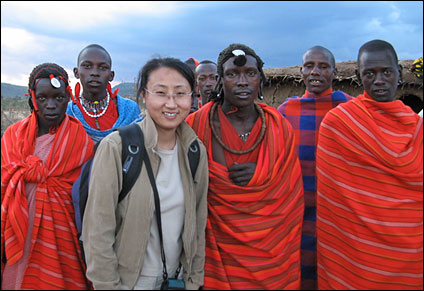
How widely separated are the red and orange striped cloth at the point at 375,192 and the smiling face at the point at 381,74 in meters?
0.08

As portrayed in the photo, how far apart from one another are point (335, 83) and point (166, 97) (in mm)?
7300

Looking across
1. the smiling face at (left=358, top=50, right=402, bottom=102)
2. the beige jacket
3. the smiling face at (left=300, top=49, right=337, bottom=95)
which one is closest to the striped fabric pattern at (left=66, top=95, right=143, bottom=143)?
the beige jacket

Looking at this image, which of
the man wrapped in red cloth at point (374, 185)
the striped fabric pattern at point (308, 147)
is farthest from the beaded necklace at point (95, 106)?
the man wrapped in red cloth at point (374, 185)

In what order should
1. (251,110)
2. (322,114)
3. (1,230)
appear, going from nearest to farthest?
(1,230) < (251,110) < (322,114)

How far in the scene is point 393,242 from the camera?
2258 mm

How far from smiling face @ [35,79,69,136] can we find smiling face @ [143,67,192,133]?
2.64 feet

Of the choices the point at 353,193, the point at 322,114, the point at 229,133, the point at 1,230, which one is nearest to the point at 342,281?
the point at 353,193

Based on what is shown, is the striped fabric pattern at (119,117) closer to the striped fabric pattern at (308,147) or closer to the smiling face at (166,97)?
the smiling face at (166,97)

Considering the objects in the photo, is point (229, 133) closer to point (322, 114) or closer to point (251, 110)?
point (251, 110)

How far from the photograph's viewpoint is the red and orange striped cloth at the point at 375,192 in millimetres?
2256

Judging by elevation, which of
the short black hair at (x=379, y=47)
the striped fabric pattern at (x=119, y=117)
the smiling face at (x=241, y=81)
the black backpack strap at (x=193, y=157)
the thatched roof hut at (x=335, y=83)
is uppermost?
the thatched roof hut at (x=335, y=83)

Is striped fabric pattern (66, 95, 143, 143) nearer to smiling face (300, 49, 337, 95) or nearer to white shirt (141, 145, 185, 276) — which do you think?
white shirt (141, 145, 185, 276)

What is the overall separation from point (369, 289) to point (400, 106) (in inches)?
52.4

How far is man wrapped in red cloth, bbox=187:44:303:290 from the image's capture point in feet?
7.31
